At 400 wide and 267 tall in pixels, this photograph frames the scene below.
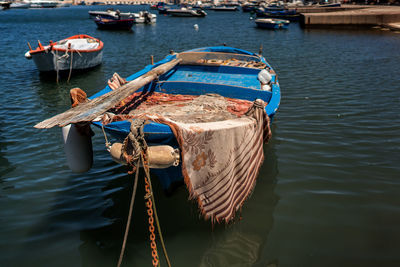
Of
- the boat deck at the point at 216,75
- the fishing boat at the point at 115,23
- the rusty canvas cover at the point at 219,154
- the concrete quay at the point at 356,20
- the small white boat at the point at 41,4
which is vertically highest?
the small white boat at the point at 41,4

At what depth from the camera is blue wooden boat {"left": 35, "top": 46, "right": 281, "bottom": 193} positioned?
13.7ft

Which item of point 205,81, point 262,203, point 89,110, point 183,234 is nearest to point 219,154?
point 183,234

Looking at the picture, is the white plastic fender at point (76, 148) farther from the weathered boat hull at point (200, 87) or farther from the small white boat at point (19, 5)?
the small white boat at point (19, 5)

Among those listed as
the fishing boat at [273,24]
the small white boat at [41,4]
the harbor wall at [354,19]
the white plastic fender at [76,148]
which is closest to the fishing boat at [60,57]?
the white plastic fender at [76,148]

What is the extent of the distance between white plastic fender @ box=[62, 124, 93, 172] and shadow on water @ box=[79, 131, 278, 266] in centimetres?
122

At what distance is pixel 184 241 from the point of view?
454cm

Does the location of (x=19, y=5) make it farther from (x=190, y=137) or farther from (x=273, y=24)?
(x=190, y=137)

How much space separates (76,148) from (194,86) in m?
3.82

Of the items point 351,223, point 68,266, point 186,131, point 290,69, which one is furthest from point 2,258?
point 290,69

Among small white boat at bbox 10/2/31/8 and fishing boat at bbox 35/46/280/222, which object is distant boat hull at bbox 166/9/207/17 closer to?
fishing boat at bbox 35/46/280/222

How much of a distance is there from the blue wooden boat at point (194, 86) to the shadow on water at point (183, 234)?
2.10ft

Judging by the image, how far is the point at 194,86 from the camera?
24.2 feet

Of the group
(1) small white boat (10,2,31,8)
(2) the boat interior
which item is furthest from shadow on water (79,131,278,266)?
(1) small white boat (10,2,31,8)

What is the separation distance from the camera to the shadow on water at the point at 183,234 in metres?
4.28
